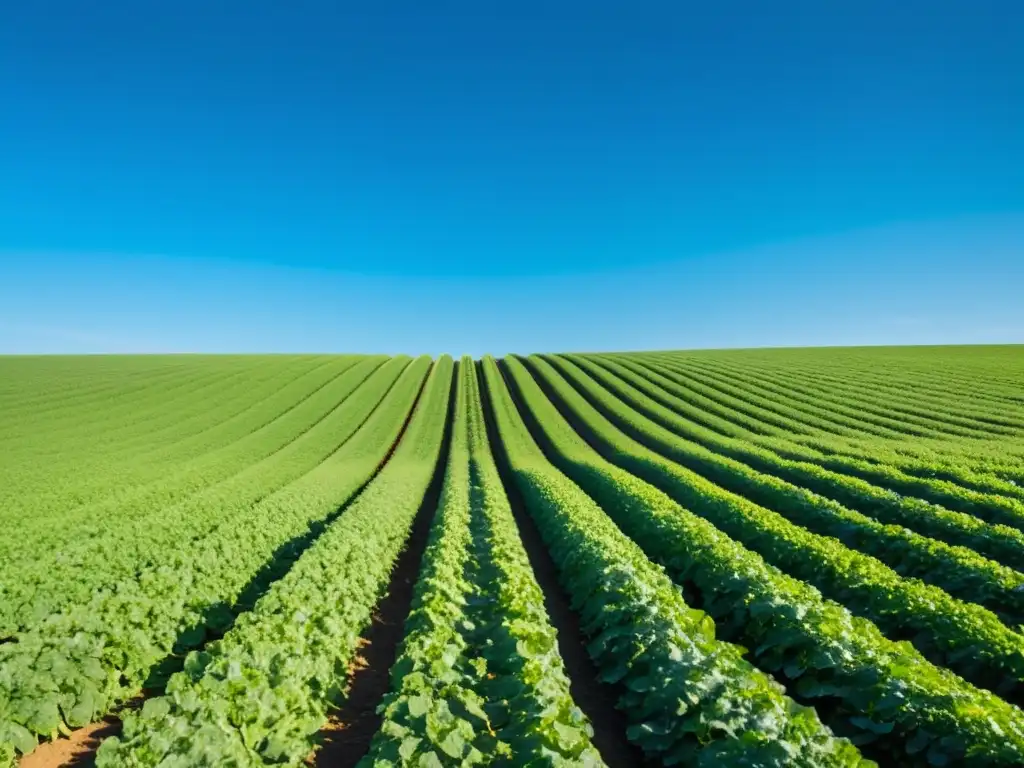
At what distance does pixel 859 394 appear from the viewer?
169ft

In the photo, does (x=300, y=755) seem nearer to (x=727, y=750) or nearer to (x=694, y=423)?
(x=727, y=750)

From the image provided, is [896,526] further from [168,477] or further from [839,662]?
[168,477]

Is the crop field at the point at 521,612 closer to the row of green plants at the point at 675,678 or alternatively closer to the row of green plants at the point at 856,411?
the row of green plants at the point at 675,678

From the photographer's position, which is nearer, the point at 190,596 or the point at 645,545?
the point at 190,596

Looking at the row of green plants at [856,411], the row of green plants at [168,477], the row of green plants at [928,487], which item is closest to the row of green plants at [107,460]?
the row of green plants at [168,477]

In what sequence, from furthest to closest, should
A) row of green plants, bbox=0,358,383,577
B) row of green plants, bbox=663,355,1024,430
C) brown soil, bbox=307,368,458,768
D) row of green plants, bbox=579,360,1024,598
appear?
row of green plants, bbox=663,355,1024,430, row of green plants, bbox=0,358,383,577, row of green plants, bbox=579,360,1024,598, brown soil, bbox=307,368,458,768

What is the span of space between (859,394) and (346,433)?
4571cm

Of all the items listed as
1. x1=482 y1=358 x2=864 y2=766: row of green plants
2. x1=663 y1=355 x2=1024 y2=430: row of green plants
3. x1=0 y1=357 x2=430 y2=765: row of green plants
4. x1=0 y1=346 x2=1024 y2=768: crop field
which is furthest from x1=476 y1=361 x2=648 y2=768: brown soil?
x1=663 y1=355 x2=1024 y2=430: row of green plants

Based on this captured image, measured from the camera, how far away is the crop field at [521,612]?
6.98 m

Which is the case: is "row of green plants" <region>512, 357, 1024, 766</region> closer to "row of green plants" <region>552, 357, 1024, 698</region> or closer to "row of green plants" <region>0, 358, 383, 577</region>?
"row of green plants" <region>552, 357, 1024, 698</region>

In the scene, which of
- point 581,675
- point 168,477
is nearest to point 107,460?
point 168,477

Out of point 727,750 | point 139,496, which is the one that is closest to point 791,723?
point 727,750

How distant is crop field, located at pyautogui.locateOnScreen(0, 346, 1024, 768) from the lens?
698 centimetres

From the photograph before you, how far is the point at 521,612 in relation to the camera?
10375 mm
